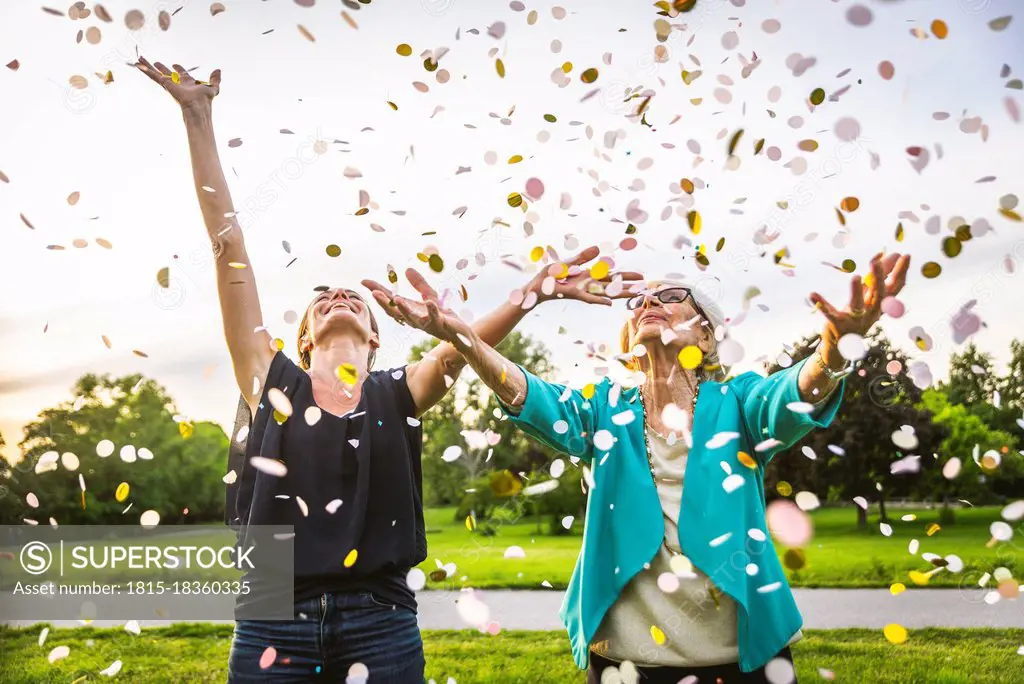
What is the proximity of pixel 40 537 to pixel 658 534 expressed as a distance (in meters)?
8.10

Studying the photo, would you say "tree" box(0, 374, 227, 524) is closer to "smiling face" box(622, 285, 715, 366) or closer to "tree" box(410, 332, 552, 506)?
"tree" box(410, 332, 552, 506)

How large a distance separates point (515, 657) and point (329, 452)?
14.5 feet

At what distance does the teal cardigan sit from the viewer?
238 centimetres

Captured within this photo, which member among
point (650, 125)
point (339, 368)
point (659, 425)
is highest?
point (650, 125)

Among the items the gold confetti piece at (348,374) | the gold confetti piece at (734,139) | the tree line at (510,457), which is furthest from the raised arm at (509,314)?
the tree line at (510,457)

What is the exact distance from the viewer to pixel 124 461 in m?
13.3

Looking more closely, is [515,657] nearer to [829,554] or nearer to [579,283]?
[579,283]

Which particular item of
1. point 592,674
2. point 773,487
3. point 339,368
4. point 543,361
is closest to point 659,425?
point 592,674

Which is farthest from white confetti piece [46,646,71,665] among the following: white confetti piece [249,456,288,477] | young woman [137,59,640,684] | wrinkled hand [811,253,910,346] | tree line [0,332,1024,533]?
tree line [0,332,1024,533]

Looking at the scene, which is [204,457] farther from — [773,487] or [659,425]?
[659,425]

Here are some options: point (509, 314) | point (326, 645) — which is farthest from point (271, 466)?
point (509, 314)

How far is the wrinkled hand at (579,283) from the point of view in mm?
2742

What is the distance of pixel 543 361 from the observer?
47.4ft

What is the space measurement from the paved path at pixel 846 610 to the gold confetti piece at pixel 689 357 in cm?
535
